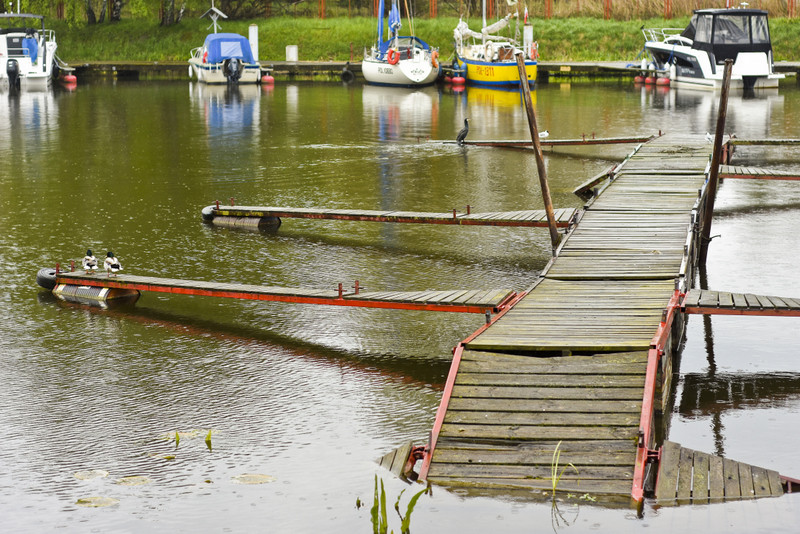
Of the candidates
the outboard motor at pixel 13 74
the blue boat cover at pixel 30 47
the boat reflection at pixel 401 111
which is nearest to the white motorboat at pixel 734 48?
the boat reflection at pixel 401 111

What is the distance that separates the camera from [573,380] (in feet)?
36.2

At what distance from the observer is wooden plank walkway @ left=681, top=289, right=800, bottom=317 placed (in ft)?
42.1

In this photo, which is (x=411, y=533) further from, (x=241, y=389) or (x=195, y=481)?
(x=241, y=389)

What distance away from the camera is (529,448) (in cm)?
1003

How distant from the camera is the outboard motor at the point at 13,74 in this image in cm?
5553

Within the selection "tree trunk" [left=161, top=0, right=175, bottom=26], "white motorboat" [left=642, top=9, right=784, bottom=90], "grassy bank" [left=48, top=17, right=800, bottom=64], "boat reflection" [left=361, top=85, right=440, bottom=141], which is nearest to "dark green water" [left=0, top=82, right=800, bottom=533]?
"boat reflection" [left=361, top=85, right=440, bottom=141]

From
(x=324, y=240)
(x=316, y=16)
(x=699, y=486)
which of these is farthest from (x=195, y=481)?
(x=316, y=16)

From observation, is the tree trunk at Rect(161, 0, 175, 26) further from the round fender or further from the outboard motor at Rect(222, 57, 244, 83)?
the round fender

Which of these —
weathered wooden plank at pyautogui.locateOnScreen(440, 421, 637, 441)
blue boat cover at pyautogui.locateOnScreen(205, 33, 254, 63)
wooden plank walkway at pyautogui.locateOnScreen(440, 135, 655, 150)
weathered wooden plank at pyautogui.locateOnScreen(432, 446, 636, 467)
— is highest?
blue boat cover at pyautogui.locateOnScreen(205, 33, 254, 63)

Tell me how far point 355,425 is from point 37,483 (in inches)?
127

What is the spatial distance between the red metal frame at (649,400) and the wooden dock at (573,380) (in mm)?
12

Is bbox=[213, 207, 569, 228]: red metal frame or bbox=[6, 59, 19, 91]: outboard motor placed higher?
bbox=[6, 59, 19, 91]: outboard motor

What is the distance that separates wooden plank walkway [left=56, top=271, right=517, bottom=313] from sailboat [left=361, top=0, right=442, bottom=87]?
40977 millimetres

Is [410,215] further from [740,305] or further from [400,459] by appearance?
[400,459]
